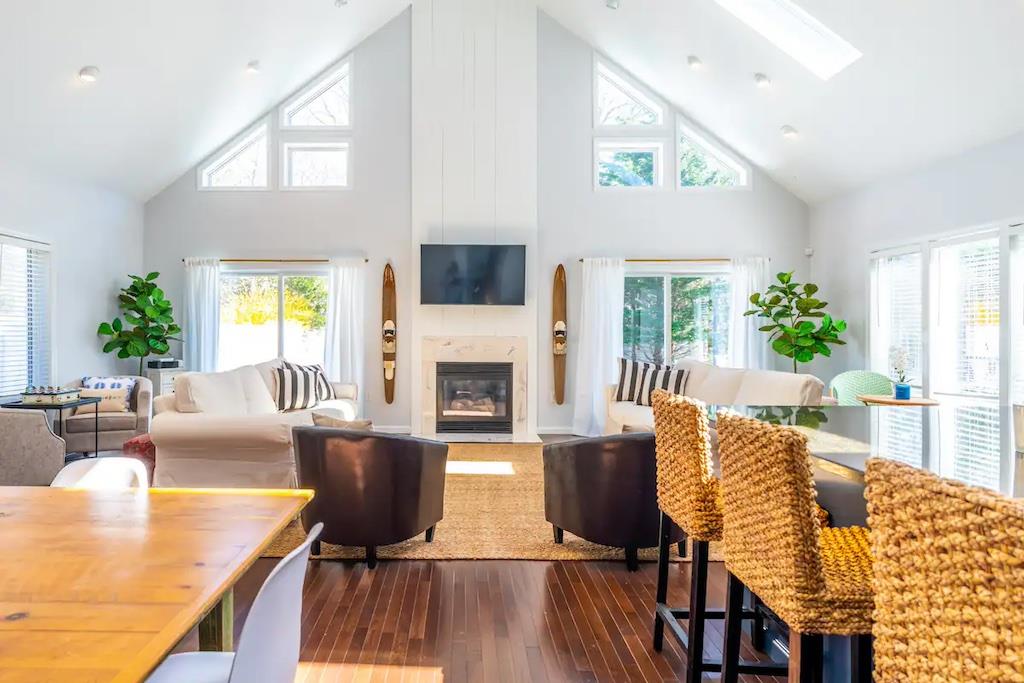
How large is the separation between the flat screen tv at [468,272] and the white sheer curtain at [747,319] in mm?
2534

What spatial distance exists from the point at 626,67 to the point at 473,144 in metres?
2.02

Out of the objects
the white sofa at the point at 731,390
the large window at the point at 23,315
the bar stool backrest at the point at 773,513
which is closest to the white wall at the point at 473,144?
the white sofa at the point at 731,390

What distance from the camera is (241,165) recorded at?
7.28 m

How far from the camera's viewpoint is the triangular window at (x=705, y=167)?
7.22 meters

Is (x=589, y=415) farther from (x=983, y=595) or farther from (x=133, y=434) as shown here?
(x=983, y=595)

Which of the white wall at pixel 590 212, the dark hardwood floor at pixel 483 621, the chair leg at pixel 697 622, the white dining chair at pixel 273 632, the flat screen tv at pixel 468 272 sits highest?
the white wall at pixel 590 212

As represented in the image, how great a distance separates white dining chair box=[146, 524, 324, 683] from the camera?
0.94 m

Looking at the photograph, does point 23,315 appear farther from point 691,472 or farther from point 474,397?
point 691,472

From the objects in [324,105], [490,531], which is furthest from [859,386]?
[324,105]

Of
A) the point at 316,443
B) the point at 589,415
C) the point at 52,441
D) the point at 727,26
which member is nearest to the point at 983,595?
the point at 316,443

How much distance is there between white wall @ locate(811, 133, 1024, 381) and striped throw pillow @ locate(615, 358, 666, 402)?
2294 millimetres

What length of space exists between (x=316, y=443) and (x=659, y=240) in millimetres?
5239

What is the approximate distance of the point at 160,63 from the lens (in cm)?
530

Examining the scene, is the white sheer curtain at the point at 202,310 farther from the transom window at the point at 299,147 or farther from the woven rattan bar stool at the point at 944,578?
the woven rattan bar stool at the point at 944,578
